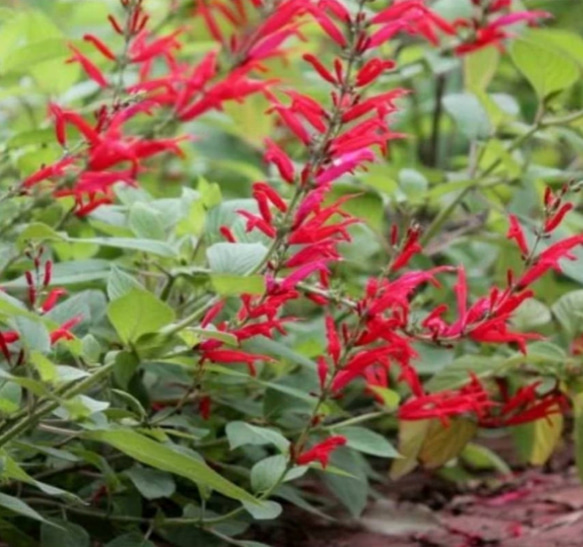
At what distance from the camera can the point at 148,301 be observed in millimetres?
1359

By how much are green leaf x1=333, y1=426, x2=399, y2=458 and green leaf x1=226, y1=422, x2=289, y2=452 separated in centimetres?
13

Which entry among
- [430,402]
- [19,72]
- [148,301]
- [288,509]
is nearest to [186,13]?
[19,72]

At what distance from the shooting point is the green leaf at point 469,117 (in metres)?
2.27

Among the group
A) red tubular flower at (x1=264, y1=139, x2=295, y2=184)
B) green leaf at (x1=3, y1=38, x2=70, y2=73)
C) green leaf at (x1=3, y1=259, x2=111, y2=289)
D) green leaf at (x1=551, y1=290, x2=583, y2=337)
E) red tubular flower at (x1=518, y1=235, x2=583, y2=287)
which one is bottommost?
green leaf at (x1=551, y1=290, x2=583, y2=337)

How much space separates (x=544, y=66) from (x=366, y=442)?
2.04 feet

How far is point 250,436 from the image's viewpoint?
1.64m

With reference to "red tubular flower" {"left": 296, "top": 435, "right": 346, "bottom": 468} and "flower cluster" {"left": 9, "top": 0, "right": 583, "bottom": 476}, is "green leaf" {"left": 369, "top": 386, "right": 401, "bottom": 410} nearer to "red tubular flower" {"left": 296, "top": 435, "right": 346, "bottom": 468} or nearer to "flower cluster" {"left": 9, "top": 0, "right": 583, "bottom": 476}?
"flower cluster" {"left": 9, "top": 0, "right": 583, "bottom": 476}

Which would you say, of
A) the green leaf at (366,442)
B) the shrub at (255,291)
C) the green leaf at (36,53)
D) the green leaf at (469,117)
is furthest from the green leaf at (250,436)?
the green leaf at (469,117)

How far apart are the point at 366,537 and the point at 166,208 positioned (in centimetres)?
65

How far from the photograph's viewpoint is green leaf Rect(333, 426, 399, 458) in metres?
1.73

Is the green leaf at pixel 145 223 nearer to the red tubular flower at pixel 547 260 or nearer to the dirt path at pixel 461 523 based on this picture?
the red tubular flower at pixel 547 260

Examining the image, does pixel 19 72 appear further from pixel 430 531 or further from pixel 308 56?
pixel 430 531

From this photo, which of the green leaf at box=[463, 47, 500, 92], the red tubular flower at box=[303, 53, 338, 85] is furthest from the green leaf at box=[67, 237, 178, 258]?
the green leaf at box=[463, 47, 500, 92]

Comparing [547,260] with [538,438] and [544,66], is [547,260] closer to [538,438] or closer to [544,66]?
[544,66]
